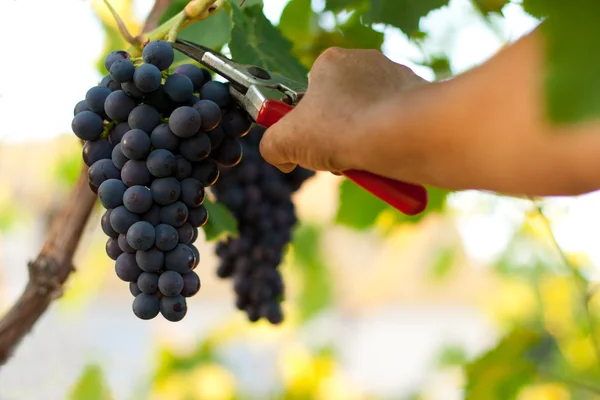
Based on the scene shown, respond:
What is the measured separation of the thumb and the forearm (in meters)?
0.10

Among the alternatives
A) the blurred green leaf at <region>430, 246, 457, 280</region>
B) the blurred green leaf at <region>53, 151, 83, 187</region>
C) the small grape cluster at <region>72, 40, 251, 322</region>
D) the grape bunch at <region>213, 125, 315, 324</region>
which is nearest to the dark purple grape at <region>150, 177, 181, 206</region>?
the small grape cluster at <region>72, 40, 251, 322</region>

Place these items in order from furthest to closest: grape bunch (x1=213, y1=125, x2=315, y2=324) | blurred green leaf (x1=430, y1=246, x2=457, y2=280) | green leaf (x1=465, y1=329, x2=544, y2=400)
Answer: blurred green leaf (x1=430, y1=246, x2=457, y2=280) → green leaf (x1=465, y1=329, x2=544, y2=400) → grape bunch (x1=213, y1=125, x2=315, y2=324)

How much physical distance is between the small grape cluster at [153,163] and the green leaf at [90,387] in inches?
25.9

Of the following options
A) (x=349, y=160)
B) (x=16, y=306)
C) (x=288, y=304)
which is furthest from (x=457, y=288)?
(x=349, y=160)

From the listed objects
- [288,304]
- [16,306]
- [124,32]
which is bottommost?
[288,304]

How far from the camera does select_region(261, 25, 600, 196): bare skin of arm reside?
1.00ft

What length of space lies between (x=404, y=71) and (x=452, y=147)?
0.45 ft

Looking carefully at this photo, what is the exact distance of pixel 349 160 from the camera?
43 centimetres

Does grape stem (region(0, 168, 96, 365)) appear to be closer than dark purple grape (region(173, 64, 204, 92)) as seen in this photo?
No

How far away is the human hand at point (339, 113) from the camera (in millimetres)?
421

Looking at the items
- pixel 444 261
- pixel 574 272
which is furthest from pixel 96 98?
pixel 444 261

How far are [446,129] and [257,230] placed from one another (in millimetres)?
596

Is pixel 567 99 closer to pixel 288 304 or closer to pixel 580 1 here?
pixel 580 1

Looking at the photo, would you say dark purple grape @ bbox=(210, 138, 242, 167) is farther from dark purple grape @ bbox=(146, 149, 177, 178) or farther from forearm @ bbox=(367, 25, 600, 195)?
forearm @ bbox=(367, 25, 600, 195)
